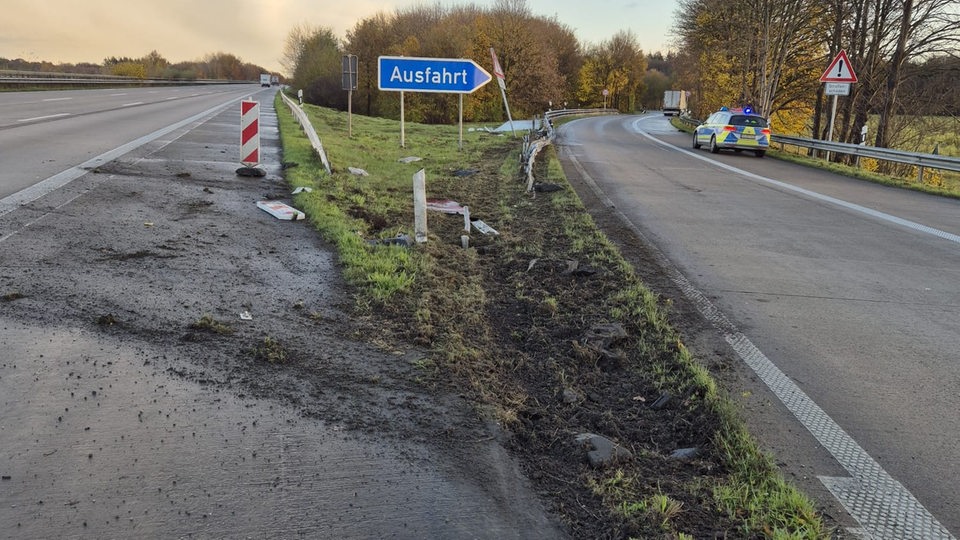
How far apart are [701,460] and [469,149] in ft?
62.5

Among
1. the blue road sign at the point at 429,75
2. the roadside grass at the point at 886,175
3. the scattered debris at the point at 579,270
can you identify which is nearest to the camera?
the scattered debris at the point at 579,270

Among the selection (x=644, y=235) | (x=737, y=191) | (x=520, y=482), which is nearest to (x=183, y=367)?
(x=520, y=482)

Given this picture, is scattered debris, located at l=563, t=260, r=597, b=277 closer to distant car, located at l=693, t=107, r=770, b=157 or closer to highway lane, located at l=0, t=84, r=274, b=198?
highway lane, located at l=0, t=84, r=274, b=198

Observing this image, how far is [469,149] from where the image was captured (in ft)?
70.8

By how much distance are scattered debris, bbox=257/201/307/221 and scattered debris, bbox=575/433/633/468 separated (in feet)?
18.9

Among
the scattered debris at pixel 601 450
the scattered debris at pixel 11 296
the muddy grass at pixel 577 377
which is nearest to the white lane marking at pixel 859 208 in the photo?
the muddy grass at pixel 577 377

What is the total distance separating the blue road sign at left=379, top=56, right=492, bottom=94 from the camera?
17719 mm

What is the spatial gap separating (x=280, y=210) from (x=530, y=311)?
4.34 m

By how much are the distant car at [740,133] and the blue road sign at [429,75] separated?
9.34 m

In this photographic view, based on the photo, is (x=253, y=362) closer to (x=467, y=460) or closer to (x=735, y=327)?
(x=467, y=460)

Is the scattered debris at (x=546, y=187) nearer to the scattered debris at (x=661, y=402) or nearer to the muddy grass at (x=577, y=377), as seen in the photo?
the muddy grass at (x=577, y=377)

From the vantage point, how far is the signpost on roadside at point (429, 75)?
1772 centimetres

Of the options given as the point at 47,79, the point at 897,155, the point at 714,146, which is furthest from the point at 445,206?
the point at 47,79

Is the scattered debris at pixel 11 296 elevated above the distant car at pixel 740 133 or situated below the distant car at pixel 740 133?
below
